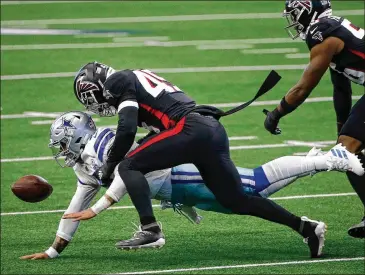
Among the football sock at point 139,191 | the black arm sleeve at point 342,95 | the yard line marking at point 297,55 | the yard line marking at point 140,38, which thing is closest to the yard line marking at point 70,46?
the yard line marking at point 140,38

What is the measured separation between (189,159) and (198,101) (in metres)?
6.10

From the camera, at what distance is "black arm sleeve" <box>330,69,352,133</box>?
872 cm

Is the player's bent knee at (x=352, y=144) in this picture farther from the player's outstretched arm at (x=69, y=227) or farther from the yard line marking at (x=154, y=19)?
the yard line marking at (x=154, y=19)

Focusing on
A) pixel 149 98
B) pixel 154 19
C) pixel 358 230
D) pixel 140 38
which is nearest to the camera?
pixel 149 98

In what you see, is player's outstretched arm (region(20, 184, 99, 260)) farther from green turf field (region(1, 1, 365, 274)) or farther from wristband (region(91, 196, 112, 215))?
wristband (region(91, 196, 112, 215))

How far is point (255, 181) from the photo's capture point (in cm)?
804

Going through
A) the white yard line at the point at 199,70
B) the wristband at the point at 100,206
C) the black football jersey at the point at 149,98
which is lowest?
the white yard line at the point at 199,70

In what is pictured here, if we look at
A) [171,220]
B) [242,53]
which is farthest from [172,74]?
[171,220]

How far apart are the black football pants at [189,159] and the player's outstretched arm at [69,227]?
0.75 m

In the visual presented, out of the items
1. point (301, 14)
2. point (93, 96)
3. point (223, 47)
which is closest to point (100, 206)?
point (93, 96)

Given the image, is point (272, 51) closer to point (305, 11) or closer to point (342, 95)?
point (342, 95)

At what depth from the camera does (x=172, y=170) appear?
8.05 m

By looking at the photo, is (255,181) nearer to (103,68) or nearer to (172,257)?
(172,257)

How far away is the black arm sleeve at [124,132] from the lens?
7555 millimetres
